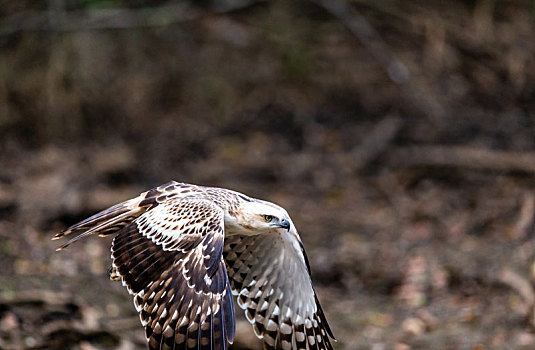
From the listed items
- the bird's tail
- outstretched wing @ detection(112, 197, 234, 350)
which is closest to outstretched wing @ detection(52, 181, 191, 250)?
the bird's tail

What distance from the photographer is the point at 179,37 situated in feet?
40.4

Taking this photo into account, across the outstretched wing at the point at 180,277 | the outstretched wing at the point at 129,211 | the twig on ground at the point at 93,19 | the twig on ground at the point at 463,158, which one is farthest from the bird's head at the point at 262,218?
the twig on ground at the point at 93,19

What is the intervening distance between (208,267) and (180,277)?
0.55ft

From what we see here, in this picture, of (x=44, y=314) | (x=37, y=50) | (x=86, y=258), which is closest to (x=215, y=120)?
(x=37, y=50)

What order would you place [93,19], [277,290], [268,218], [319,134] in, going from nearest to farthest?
[268,218] < [277,290] < [93,19] < [319,134]

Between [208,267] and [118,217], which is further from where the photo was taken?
[118,217]

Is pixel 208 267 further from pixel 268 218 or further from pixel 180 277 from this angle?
pixel 268 218

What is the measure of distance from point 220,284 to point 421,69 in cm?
847

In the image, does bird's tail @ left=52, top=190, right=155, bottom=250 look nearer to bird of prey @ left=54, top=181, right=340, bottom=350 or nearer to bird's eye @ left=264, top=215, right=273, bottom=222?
bird of prey @ left=54, top=181, right=340, bottom=350

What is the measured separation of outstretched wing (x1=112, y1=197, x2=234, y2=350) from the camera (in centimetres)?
398

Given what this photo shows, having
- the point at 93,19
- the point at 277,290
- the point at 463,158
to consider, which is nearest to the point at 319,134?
the point at 463,158

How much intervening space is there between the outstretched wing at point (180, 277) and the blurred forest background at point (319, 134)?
2.43 m

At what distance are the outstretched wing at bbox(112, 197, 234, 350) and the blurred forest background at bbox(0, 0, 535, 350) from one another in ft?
7.98

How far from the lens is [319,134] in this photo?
11.7m
